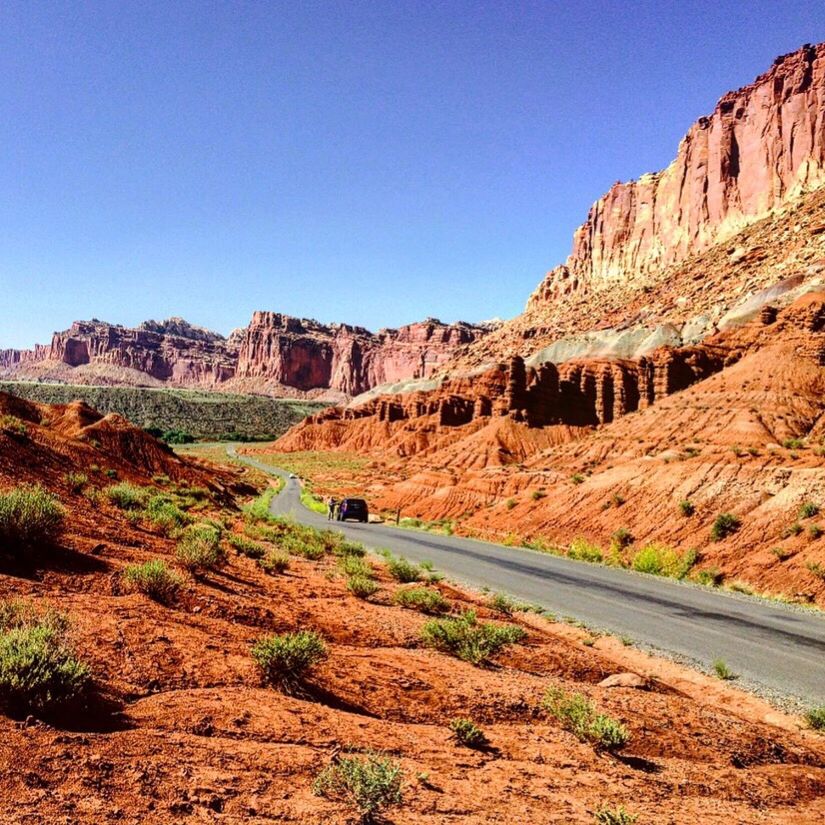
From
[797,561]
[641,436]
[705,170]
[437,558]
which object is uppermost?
[705,170]

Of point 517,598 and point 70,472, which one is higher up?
point 70,472

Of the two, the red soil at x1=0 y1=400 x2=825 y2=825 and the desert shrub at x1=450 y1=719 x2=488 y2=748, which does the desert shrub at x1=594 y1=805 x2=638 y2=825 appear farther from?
the desert shrub at x1=450 y1=719 x2=488 y2=748

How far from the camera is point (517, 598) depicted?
17.0 meters

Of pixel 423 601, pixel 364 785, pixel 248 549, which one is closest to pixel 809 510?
pixel 423 601

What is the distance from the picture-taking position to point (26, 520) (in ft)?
30.2

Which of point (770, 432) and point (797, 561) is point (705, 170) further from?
point (797, 561)

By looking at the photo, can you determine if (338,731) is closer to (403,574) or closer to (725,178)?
(403,574)

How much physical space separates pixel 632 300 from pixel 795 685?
9876 cm

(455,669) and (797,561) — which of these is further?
(797,561)

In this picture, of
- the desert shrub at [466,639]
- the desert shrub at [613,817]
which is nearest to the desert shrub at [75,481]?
the desert shrub at [466,639]

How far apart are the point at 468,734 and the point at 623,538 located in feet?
78.8

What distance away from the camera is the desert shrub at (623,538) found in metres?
27.9

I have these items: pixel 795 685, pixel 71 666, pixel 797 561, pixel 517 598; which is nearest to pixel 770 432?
pixel 797 561

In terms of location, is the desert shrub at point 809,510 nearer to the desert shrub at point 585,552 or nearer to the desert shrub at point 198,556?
the desert shrub at point 585,552
